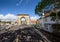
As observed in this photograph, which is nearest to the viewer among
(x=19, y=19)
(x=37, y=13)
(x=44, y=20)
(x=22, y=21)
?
(x=44, y=20)

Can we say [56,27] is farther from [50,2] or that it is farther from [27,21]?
[27,21]

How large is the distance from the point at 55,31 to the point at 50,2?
5998mm

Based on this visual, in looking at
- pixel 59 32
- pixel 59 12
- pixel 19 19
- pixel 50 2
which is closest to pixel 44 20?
pixel 59 12

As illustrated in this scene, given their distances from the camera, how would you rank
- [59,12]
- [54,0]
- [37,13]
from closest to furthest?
[54,0] < [59,12] < [37,13]

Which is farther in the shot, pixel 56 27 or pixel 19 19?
pixel 19 19

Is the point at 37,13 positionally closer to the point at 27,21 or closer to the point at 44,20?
the point at 44,20

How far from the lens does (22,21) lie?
226 ft

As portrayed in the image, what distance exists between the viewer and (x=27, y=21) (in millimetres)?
65250

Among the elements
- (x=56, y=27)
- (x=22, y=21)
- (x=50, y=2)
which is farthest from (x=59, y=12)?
(x=22, y=21)

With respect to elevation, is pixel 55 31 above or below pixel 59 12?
below

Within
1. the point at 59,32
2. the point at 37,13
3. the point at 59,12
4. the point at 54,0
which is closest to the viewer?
the point at 59,32

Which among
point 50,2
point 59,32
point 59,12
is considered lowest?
A: point 59,32

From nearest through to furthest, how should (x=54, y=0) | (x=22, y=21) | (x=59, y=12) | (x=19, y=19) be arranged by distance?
(x=54, y=0) < (x=59, y=12) < (x=19, y=19) < (x=22, y=21)

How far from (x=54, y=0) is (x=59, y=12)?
647 centimetres
